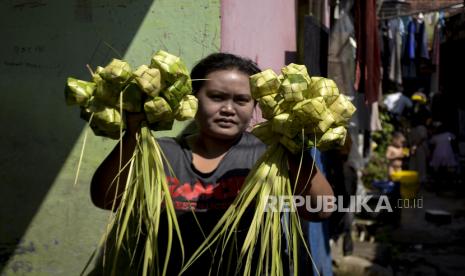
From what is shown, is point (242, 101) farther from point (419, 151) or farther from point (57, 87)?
point (419, 151)

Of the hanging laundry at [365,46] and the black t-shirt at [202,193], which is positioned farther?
the hanging laundry at [365,46]

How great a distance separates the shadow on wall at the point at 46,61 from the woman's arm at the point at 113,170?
3.75 ft

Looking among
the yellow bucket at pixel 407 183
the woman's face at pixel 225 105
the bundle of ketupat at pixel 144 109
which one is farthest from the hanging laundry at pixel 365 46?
the yellow bucket at pixel 407 183

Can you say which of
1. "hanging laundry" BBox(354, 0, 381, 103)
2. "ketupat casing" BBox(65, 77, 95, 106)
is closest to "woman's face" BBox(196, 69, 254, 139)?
"ketupat casing" BBox(65, 77, 95, 106)

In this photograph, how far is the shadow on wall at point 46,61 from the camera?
9.65ft

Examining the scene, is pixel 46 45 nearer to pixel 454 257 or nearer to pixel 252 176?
pixel 252 176

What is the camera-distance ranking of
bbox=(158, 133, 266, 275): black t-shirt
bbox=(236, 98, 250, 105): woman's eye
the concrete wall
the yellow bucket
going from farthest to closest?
the yellow bucket → the concrete wall → bbox=(236, 98, 250, 105): woman's eye → bbox=(158, 133, 266, 275): black t-shirt

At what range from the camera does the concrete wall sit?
2.94 meters

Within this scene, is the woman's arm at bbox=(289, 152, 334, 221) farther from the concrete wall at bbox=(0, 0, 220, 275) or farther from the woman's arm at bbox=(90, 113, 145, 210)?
the concrete wall at bbox=(0, 0, 220, 275)

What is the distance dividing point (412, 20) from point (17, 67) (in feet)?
28.8

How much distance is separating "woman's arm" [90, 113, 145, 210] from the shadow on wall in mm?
1143

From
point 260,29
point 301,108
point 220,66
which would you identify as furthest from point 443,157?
point 301,108

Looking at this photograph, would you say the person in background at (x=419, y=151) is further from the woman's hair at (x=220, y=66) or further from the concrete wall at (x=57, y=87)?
the woman's hair at (x=220, y=66)

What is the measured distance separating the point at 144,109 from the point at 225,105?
0.43m
